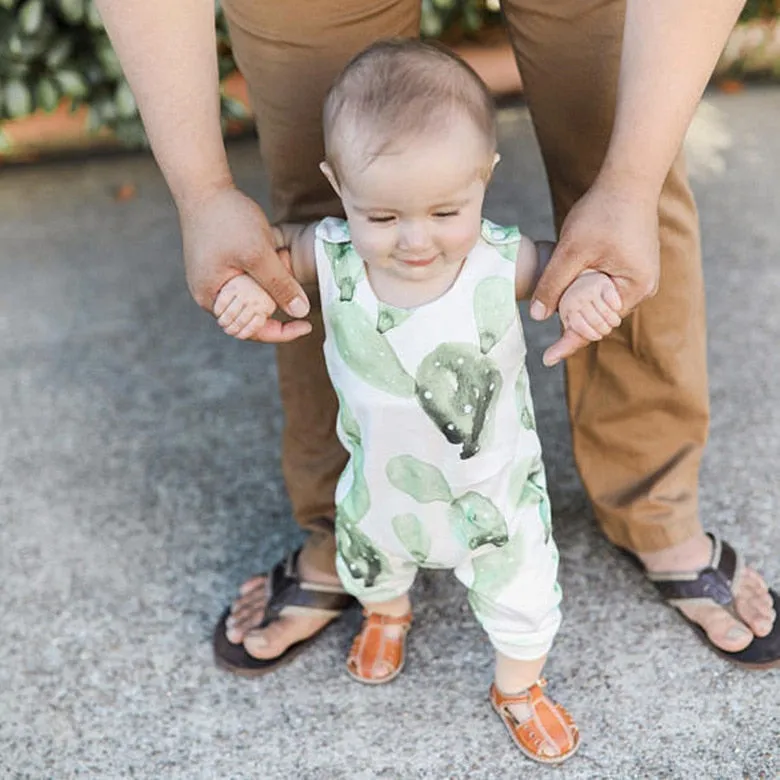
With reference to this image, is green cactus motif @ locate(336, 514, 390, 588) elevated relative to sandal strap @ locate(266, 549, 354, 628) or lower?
elevated

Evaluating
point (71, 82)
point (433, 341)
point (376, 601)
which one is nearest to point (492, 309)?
point (433, 341)

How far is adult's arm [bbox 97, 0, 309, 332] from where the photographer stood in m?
→ 1.46

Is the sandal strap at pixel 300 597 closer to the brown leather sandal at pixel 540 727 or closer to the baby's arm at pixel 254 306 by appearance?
the brown leather sandal at pixel 540 727

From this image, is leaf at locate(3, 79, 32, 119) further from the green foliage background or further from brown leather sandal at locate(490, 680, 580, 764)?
brown leather sandal at locate(490, 680, 580, 764)

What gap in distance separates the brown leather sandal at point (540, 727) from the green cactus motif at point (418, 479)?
0.41 meters

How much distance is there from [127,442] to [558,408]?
945mm

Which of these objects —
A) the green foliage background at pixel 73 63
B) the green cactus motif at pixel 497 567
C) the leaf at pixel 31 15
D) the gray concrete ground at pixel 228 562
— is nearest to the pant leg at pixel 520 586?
the green cactus motif at pixel 497 567

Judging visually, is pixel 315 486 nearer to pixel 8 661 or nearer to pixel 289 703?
pixel 289 703

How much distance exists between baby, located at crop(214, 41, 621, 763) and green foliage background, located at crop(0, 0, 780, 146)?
72.0 inches

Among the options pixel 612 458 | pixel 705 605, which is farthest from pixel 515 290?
pixel 705 605

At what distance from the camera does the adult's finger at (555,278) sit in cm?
139

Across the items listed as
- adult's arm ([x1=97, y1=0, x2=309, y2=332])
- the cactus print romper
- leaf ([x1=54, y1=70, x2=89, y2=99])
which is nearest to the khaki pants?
adult's arm ([x1=97, y1=0, x2=309, y2=332])

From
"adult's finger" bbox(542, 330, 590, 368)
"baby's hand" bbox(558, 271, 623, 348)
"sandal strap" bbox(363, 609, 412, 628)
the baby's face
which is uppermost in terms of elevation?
the baby's face

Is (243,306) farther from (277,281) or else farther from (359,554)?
(359,554)
